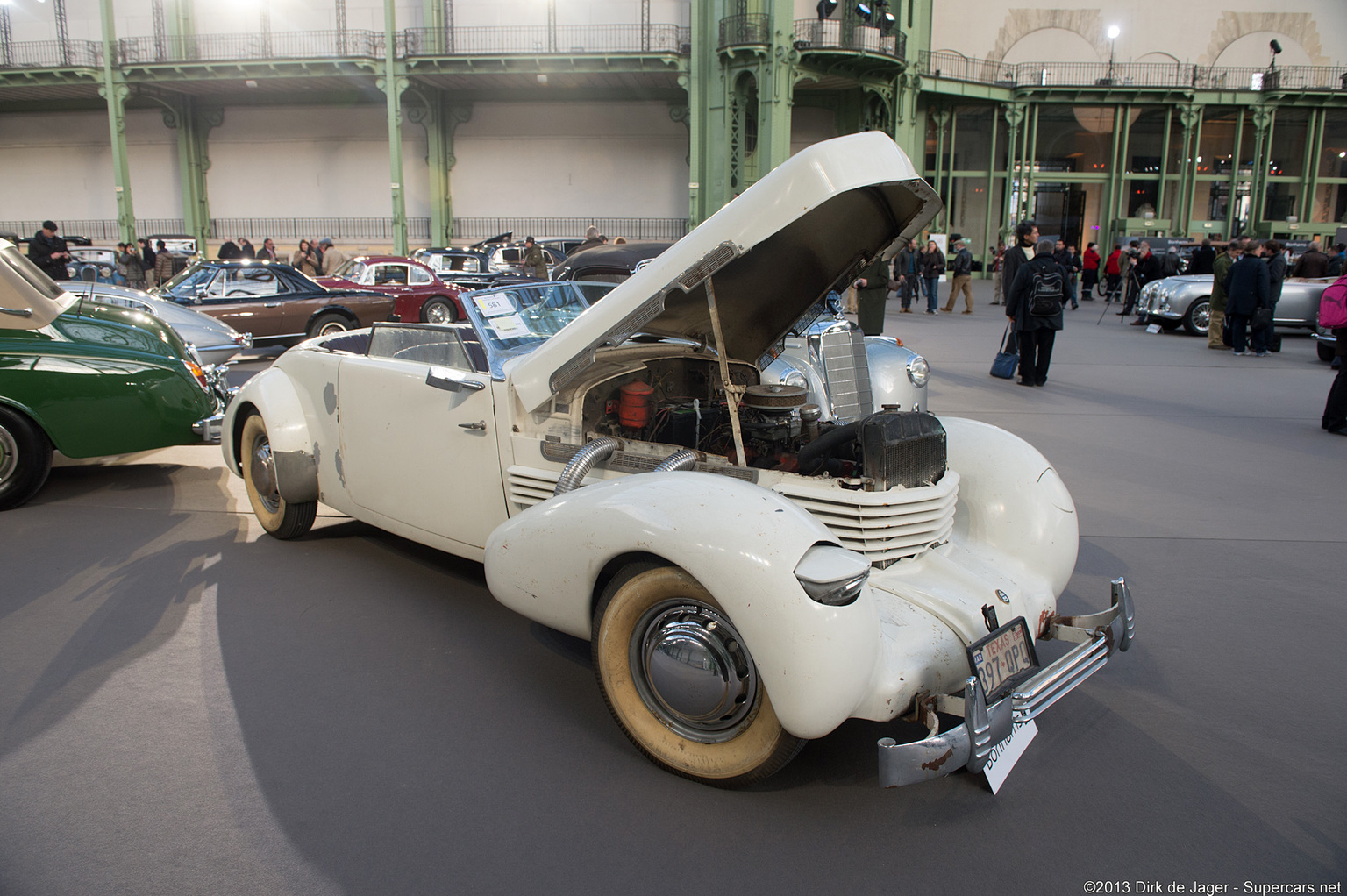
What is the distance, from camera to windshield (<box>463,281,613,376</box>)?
3988mm

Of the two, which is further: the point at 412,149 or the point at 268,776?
the point at 412,149

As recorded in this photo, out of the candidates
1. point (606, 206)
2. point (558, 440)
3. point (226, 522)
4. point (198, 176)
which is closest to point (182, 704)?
point (558, 440)

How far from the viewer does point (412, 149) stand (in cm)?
3178

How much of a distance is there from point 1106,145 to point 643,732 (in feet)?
119

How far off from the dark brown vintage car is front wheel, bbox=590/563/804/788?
433 inches

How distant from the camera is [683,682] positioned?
2523mm

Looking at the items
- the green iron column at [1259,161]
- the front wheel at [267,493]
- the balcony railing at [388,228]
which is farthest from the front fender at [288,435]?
the green iron column at [1259,161]

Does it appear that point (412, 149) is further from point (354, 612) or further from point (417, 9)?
point (354, 612)

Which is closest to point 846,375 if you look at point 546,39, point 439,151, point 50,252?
point 50,252

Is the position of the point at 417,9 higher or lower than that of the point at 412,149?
higher

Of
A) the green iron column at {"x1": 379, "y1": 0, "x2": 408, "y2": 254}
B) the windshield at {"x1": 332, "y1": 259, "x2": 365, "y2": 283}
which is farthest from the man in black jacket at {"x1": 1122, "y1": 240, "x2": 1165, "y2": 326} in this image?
the green iron column at {"x1": 379, "y1": 0, "x2": 408, "y2": 254}

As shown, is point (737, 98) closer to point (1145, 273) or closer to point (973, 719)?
point (1145, 273)

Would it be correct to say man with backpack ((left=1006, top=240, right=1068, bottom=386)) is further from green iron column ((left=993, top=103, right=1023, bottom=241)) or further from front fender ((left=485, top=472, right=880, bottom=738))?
green iron column ((left=993, top=103, right=1023, bottom=241))

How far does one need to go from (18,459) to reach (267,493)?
1.95m
